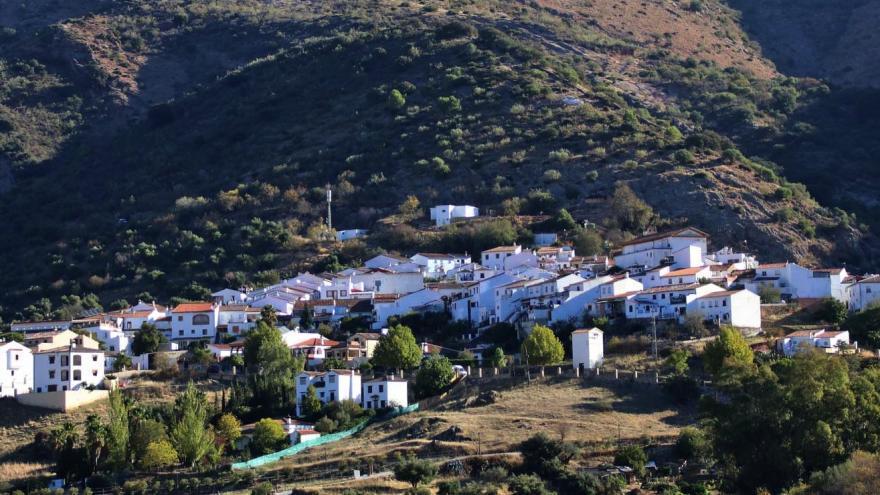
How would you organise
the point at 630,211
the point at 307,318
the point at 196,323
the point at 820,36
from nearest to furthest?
the point at 196,323
the point at 307,318
the point at 630,211
the point at 820,36

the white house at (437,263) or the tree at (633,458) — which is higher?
the white house at (437,263)

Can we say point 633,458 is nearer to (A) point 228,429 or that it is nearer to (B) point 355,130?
(A) point 228,429

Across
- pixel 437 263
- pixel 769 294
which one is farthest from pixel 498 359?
pixel 437 263

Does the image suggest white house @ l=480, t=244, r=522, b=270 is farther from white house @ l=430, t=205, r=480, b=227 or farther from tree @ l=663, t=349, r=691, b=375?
tree @ l=663, t=349, r=691, b=375

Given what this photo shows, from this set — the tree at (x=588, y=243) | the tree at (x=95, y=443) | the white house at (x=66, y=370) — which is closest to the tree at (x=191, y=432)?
the tree at (x=95, y=443)

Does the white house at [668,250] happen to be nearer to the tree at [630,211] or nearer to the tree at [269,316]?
the tree at [630,211]
